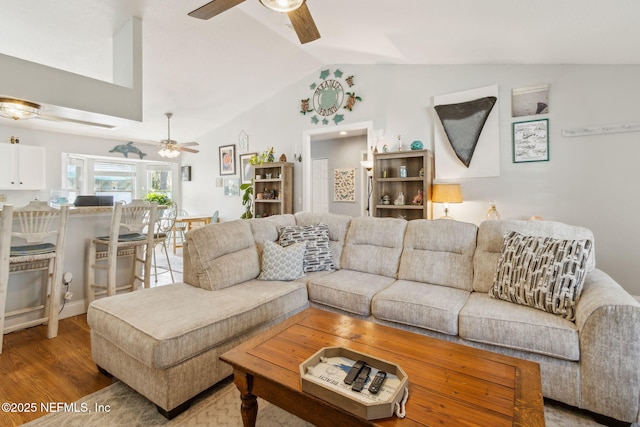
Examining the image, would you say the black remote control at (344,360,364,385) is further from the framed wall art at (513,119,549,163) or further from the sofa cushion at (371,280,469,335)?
the framed wall art at (513,119,549,163)

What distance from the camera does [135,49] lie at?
3.38 m

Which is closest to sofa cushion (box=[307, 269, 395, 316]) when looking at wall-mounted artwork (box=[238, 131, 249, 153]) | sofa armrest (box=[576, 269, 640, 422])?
sofa armrest (box=[576, 269, 640, 422])

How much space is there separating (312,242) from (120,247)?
2075 millimetres

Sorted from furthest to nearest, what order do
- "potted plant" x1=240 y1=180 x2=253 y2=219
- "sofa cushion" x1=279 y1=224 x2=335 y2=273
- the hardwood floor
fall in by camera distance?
"potted plant" x1=240 y1=180 x2=253 y2=219 → "sofa cushion" x1=279 y1=224 x2=335 y2=273 → the hardwood floor

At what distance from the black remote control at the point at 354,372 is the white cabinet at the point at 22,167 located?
622 centimetres

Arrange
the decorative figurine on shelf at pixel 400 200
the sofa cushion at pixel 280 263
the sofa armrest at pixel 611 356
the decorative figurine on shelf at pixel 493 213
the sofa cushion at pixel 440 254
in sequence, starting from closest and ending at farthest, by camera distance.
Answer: the sofa armrest at pixel 611 356 → the sofa cushion at pixel 440 254 → the sofa cushion at pixel 280 263 → the decorative figurine on shelf at pixel 493 213 → the decorative figurine on shelf at pixel 400 200

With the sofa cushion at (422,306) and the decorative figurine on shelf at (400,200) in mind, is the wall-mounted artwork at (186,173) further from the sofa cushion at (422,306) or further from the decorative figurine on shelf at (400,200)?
the sofa cushion at (422,306)

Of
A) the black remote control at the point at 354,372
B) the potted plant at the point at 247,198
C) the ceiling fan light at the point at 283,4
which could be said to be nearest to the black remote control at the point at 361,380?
the black remote control at the point at 354,372

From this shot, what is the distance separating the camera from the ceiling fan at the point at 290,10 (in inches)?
76.6

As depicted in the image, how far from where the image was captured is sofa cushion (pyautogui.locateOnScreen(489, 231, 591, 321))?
180 centimetres

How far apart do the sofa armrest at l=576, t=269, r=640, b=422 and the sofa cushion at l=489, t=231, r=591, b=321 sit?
0.17 meters

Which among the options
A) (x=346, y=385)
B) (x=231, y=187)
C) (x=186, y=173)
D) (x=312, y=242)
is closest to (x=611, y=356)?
(x=346, y=385)

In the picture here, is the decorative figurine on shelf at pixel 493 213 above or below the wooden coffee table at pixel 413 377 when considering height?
above

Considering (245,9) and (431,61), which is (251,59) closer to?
(245,9)
